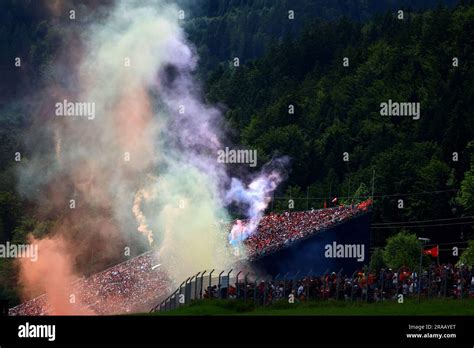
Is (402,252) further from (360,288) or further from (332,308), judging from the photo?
(332,308)

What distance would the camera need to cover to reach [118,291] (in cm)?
10894

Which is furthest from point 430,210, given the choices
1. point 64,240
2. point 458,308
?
point 458,308

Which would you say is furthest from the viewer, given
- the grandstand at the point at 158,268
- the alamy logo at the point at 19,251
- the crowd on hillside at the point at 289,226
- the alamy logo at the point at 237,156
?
the alamy logo at the point at 237,156

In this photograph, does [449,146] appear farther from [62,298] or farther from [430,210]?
[62,298]

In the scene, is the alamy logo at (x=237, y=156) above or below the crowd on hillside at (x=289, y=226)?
above

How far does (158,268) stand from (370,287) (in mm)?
42842

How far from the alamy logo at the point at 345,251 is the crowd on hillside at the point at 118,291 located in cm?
1252

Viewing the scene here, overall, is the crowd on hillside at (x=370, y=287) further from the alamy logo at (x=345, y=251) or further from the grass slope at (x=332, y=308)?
the alamy logo at (x=345, y=251)

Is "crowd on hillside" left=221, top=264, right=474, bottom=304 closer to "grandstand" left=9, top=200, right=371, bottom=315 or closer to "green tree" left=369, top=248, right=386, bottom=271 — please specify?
"grandstand" left=9, top=200, right=371, bottom=315

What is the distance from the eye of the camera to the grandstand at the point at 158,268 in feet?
340

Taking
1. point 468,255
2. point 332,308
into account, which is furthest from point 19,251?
point 332,308
